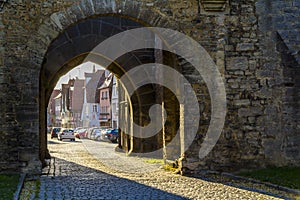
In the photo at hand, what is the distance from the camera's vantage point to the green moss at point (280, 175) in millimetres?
8000

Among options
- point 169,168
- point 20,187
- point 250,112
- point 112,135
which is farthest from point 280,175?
point 112,135

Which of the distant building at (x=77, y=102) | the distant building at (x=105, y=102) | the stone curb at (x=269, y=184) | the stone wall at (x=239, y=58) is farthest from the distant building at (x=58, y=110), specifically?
the stone curb at (x=269, y=184)

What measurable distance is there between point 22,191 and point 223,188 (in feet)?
11.1

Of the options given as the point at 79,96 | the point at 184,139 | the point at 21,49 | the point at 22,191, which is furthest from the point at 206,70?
the point at 79,96

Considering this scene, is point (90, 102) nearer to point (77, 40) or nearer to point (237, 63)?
point (77, 40)

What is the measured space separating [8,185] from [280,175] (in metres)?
5.01

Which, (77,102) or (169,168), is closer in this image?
(169,168)

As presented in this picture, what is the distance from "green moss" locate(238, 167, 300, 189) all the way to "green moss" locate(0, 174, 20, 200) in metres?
4.44

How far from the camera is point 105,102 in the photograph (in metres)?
55.7

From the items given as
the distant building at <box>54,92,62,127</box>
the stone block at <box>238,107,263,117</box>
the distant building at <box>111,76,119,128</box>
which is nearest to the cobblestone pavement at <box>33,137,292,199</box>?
the stone block at <box>238,107,263,117</box>

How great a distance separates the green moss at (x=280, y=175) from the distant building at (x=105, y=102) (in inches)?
1668

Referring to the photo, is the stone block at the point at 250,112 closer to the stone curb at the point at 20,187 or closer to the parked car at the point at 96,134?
the stone curb at the point at 20,187

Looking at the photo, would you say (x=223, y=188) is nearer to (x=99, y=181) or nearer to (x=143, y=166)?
(x=99, y=181)

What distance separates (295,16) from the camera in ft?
32.6
